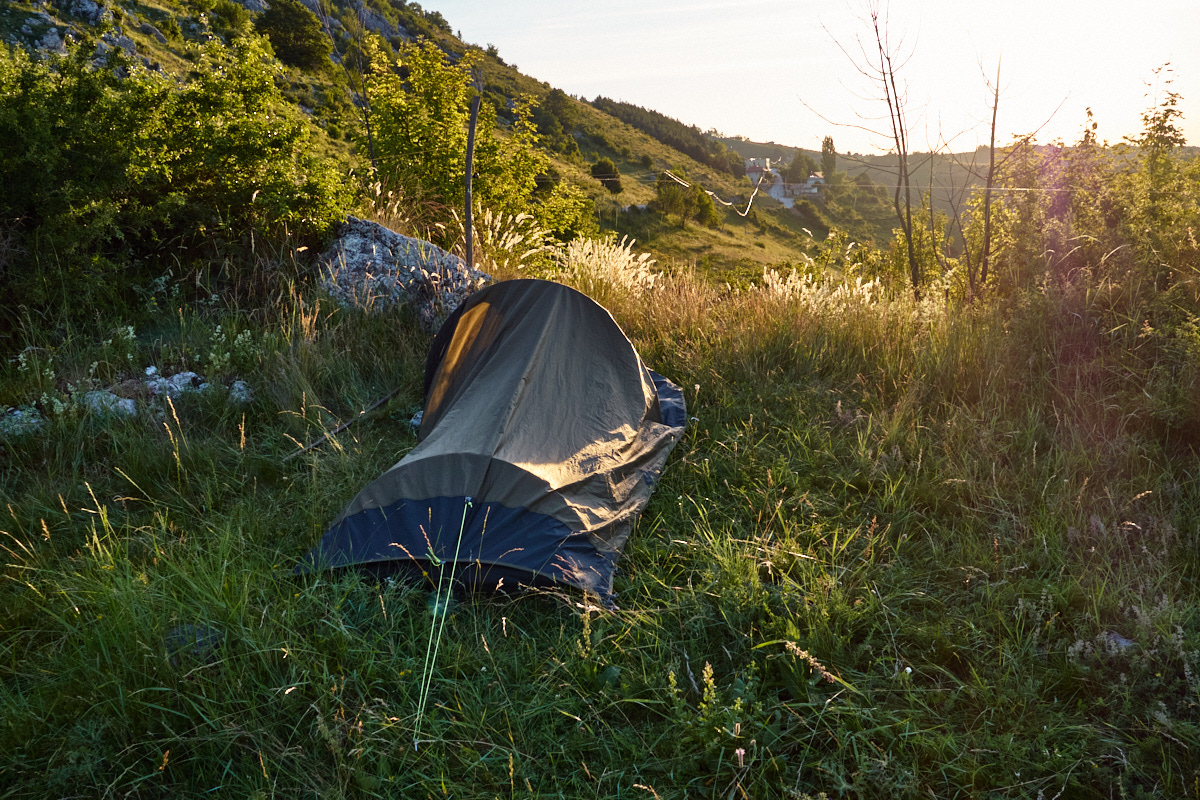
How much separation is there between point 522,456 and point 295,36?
52.4 metres

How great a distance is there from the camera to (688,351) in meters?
6.03

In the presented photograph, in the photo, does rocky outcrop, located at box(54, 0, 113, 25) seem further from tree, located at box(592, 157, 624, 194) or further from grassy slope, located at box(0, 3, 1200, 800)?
A: grassy slope, located at box(0, 3, 1200, 800)

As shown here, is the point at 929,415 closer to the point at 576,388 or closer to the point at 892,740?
the point at 576,388

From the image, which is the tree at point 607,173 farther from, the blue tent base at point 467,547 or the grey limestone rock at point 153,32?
the blue tent base at point 467,547

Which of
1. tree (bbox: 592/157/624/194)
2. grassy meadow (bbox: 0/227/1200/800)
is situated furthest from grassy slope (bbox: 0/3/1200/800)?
tree (bbox: 592/157/624/194)

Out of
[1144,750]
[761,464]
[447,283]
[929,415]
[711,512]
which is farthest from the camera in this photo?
[447,283]

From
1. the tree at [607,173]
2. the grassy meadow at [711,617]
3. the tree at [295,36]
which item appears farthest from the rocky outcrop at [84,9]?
the grassy meadow at [711,617]

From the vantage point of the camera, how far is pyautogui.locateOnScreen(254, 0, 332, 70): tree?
4406 cm

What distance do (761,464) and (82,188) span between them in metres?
7.03

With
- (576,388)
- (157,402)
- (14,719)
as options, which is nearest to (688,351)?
(576,388)

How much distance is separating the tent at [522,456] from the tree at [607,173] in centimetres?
5219

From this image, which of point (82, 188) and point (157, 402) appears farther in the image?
point (82, 188)

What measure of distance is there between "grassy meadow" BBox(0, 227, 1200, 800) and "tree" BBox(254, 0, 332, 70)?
1932 inches

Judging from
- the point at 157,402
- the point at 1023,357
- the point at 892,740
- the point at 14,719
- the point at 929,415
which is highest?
the point at 1023,357
